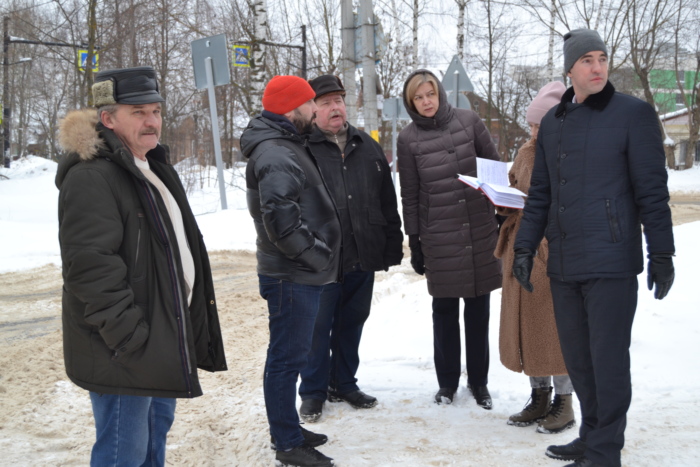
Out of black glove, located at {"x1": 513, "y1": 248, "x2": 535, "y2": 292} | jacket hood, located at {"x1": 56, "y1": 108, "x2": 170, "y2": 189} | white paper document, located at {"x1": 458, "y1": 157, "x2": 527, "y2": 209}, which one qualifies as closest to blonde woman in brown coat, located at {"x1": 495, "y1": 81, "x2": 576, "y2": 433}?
white paper document, located at {"x1": 458, "y1": 157, "x2": 527, "y2": 209}

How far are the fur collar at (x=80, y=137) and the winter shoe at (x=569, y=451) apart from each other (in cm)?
267

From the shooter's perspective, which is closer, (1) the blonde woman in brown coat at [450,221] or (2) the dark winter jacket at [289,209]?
(2) the dark winter jacket at [289,209]

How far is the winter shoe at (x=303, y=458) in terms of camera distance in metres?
3.35

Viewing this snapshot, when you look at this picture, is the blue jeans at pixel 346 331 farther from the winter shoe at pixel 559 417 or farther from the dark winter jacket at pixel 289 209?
the winter shoe at pixel 559 417

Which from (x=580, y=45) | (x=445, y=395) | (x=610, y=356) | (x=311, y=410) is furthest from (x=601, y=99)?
(x=311, y=410)

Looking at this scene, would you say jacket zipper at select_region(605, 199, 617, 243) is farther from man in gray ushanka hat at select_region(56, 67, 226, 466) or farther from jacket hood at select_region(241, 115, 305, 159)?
man in gray ushanka hat at select_region(56, 67, 226, 466)

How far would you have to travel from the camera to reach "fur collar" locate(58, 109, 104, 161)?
93.8 inches

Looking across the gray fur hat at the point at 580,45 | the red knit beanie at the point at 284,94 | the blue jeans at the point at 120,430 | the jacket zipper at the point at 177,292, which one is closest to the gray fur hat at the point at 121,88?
the jacket zipper at the point at 177,292

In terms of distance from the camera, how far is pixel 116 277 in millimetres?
2307

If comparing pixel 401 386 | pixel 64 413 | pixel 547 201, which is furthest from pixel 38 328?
pixel 547 201

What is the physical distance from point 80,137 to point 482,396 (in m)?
2.91

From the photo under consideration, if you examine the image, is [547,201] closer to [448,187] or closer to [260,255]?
[448,187]

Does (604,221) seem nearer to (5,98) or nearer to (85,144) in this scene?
(85,144)

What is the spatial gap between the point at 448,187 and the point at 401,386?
1444 mm
